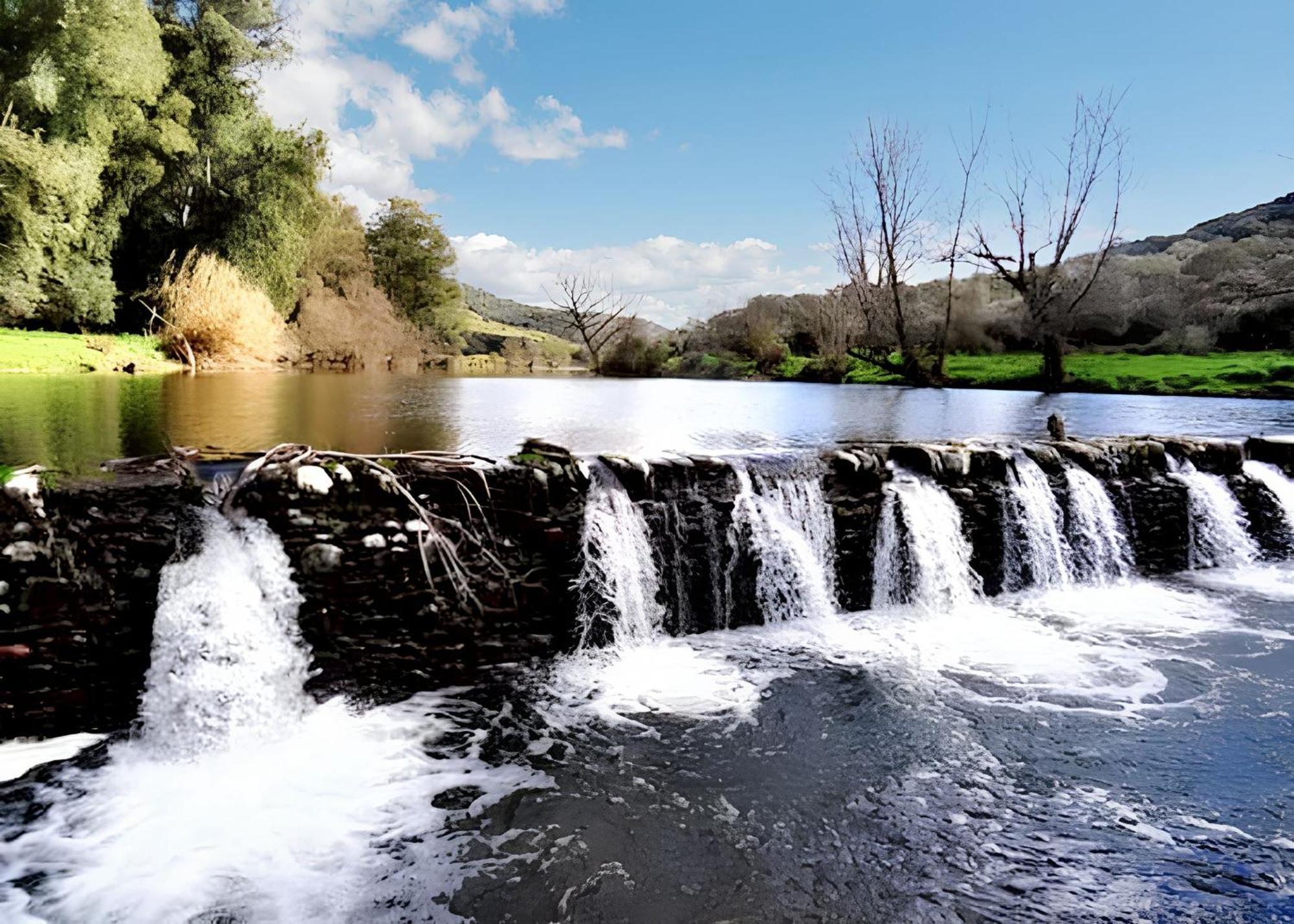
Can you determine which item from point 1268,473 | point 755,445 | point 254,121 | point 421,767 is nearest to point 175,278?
point 254,121

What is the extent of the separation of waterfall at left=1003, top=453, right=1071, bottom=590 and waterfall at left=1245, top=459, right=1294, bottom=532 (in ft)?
10.5

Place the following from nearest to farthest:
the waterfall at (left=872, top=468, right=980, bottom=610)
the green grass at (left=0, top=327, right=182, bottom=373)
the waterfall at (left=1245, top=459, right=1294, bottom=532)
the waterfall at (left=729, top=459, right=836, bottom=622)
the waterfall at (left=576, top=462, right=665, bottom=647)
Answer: the waterfall at (left=576, top=462, right=665, bottom=647) → the waterfall at (left=729, top=459, right=836, bottom=622) → the waterfall at (left=872, top=468, right=980, bottom=610) → the waterfall at (left=1245, top=459, right=1294, bottom=532) → the green grass at (left=0, top=327, right=182, bottom=373)

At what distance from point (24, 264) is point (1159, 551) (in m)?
23.4

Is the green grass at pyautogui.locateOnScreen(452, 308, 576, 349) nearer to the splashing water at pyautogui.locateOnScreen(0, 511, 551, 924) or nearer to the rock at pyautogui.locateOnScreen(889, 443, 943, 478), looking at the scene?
the rock at pyautogui.locateOnScreen(889, 443, 943, 478)

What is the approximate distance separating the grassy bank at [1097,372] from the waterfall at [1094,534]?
12506 mm

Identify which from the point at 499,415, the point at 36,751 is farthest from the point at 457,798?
the point at 499,415

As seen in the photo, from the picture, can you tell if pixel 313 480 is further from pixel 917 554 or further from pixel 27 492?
pixel 917 554

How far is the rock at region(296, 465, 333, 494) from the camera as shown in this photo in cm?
438

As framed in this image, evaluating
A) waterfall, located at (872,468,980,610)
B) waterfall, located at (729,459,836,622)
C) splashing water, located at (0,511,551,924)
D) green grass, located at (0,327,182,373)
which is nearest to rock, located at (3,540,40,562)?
splashing water, located at (0,511,551,924)

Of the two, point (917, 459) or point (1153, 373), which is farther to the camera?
point (1153, 373)

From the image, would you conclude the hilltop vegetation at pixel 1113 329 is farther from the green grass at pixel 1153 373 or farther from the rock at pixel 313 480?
the rock at pixel 313 480

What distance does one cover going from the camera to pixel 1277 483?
8336 millimetres

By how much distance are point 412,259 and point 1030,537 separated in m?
36.0

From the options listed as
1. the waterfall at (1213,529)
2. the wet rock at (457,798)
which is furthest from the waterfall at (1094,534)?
the wet rock at (457,798)
